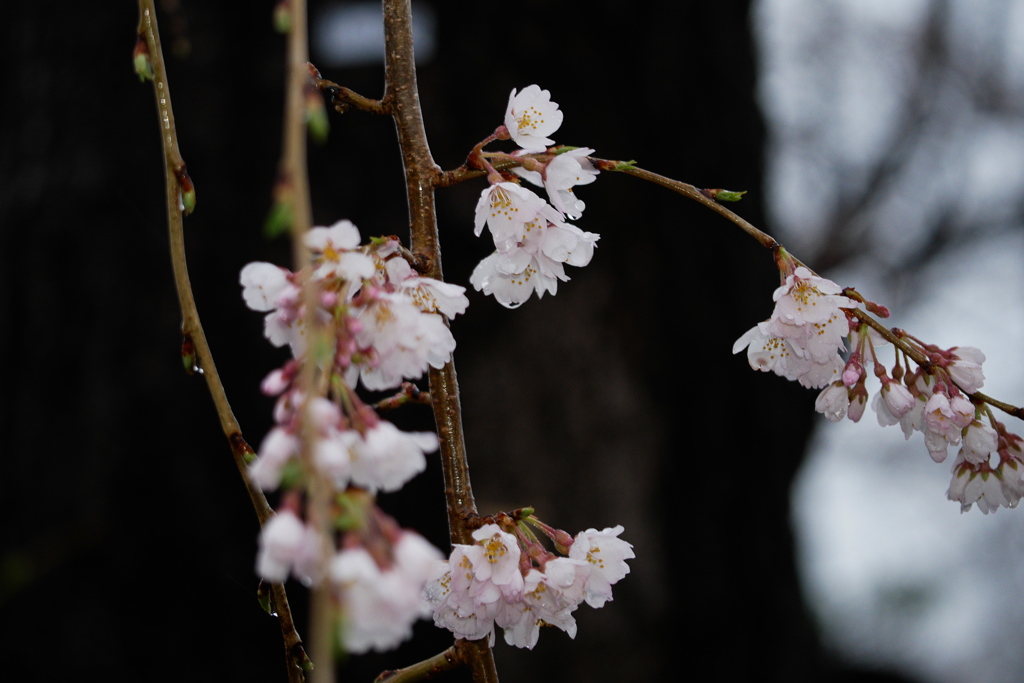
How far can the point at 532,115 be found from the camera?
0.65m

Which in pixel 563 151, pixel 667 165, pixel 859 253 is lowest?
pixel 563 151

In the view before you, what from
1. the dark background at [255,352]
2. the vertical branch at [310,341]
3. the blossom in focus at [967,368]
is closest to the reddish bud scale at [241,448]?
the vertical branch at [310,341]

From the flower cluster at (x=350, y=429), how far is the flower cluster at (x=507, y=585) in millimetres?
154

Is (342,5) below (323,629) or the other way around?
the other way around

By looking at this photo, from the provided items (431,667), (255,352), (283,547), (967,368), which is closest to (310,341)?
(283,547)

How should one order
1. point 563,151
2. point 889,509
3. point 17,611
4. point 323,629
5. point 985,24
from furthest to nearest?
1. point 889,509
2. point 985,24
3. point 17,611
4. point 563,151
5. point 323,629

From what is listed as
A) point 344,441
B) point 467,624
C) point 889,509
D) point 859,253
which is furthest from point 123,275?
point 889,509

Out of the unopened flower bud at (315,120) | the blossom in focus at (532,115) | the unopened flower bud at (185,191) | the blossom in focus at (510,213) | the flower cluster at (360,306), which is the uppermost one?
the blossom in focus at (532,115)

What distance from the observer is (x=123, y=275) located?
159 centimetres

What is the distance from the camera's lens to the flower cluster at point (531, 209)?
563 mm

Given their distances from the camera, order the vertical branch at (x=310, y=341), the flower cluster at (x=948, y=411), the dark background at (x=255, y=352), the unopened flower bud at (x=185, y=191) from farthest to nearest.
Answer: the dark background at (x=255, y=352)
the flower cluster at (x=948, y=411)
the unopened flower bud at (x=185, y=191)
the vertical branch at (x=310, y=341)

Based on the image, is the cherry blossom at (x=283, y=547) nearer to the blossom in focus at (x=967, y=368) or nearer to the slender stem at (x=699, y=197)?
the slender stem at (x=699, y=197)

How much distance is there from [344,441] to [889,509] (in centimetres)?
483

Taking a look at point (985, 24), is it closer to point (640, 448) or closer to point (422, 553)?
point (640, 448)
